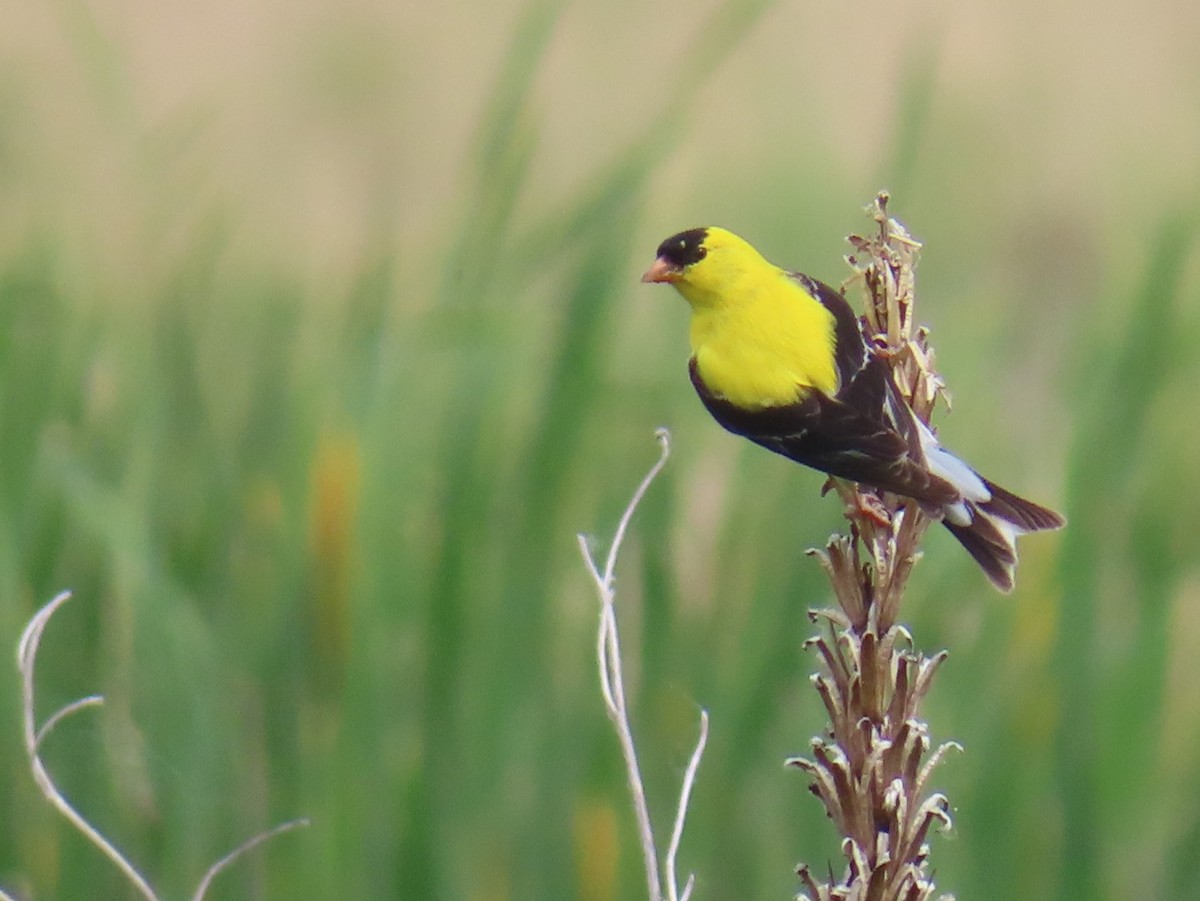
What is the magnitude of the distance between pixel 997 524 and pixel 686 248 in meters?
0.48

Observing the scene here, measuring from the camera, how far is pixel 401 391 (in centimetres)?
150

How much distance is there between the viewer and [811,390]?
139 cm

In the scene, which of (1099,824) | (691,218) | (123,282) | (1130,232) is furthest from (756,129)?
(1099,824)

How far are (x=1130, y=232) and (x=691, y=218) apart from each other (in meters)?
0.68

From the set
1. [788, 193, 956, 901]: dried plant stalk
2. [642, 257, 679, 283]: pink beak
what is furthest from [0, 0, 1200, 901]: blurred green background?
[788, 193, 956, 901]: dried plant stalk

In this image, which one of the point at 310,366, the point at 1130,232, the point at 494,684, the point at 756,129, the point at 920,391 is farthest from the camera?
the point at 756,129

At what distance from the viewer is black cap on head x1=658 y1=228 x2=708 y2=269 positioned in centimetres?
159

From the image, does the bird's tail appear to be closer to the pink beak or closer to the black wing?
the black wing

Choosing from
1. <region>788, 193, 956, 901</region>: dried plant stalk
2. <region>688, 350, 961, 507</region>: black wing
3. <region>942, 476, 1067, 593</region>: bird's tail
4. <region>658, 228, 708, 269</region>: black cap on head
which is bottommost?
<region>788, 193, 956, 901</region>: dried plant stalk

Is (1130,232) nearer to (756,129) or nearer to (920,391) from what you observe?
(756,129)

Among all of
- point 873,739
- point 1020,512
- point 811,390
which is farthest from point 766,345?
point 873,739

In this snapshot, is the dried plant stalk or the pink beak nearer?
the dried plant stalk

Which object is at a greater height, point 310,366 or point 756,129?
point 756,129

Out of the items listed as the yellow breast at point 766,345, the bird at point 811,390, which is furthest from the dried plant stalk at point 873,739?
the yellow breast at point 766,345
